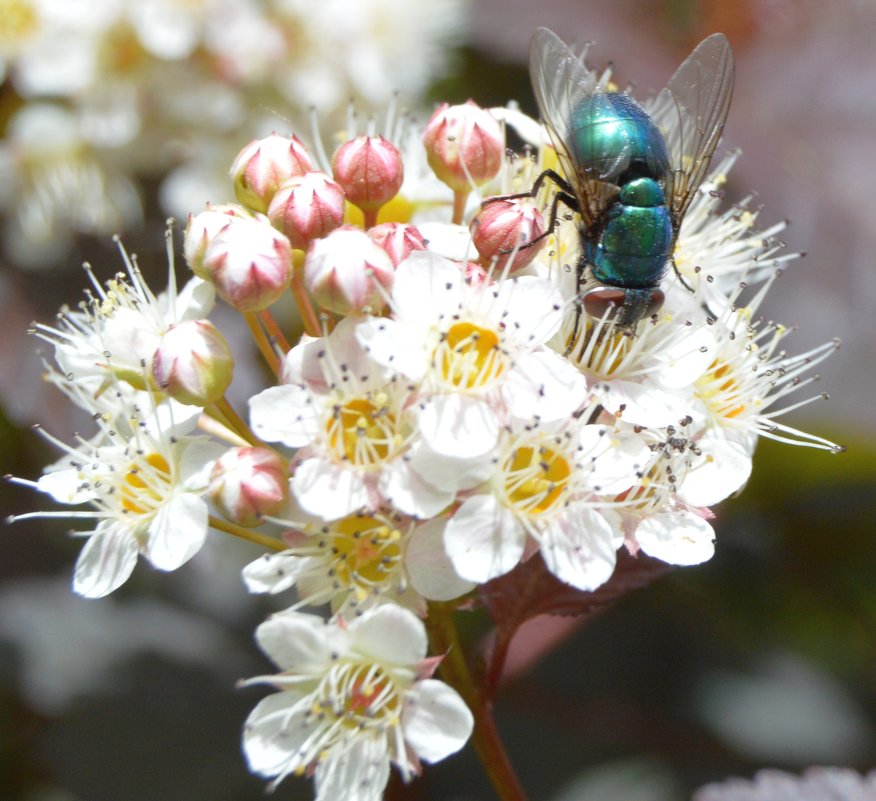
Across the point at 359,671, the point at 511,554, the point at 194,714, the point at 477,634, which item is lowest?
the point at 194,714

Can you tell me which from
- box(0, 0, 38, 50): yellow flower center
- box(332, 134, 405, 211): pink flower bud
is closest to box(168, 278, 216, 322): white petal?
box(332, 134, 405, 211): pink flower bud

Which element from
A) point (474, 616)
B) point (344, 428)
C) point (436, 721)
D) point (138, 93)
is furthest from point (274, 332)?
point (138, 93)

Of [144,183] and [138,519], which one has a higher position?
[138,519]

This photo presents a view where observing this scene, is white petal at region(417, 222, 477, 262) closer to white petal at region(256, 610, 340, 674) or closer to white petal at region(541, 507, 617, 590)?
white petal at region(541, 507, 617, 590)

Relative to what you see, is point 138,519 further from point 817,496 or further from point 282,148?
point 817,496

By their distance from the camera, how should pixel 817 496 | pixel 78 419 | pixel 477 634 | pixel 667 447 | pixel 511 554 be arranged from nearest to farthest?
pixel 511 554
pixel 667 447
pixel 78 419
pixel 477 634
pixel 817 496

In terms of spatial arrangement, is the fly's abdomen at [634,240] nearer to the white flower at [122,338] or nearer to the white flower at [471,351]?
the white flower at [471,351]

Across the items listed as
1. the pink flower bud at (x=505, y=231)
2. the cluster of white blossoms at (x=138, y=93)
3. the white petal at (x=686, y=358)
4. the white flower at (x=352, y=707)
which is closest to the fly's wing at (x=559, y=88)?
the pink flower bud at (x=505, y=231)

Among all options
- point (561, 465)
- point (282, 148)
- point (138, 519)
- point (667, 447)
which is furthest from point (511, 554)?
point (282, 148)
